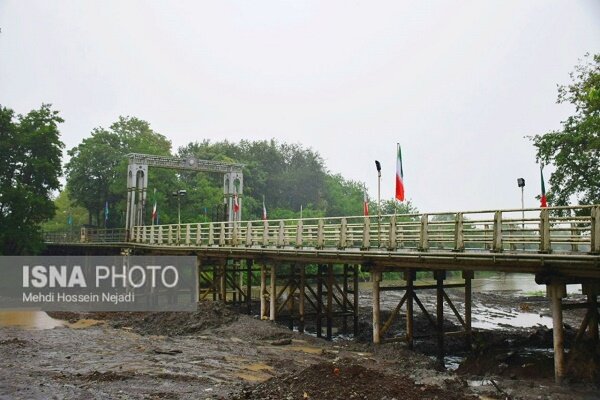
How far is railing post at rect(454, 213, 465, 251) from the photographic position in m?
14.0

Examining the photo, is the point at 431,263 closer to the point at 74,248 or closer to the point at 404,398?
the point at 404,398

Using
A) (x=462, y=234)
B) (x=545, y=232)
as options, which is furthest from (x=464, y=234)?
(x=545, y=232)

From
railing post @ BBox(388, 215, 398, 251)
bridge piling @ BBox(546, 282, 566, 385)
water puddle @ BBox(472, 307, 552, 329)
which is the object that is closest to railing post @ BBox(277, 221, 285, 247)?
railing post @ BBox(388, 215, 398, 251)

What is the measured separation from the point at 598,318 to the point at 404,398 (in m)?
5.48

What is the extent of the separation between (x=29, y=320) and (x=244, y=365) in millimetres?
16757

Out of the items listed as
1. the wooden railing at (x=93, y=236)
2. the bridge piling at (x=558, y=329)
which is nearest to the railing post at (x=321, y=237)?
the bridge piling at (x=558, y=329)

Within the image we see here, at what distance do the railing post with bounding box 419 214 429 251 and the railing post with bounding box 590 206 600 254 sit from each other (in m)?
4.43

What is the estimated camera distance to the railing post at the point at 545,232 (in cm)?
1216

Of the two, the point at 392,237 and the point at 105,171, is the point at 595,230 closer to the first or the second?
the point at 392,237

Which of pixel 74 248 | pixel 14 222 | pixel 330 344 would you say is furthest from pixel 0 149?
pixel 330 344

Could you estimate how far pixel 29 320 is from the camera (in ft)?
90.4

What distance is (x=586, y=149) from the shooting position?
2798 cm

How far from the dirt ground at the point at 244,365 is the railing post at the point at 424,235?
3.19 meters

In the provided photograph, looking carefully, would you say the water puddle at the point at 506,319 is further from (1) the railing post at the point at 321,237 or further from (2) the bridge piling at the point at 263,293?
(1) the railing post at the point at 321,237
